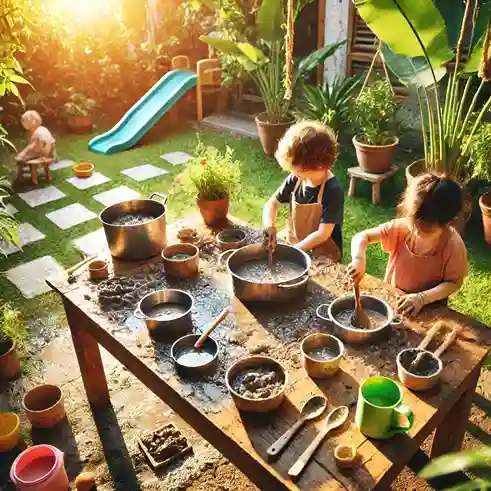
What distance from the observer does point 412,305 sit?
2277mm

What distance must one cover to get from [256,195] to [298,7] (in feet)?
7.70

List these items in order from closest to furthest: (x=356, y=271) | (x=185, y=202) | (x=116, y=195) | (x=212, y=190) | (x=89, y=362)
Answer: (x=356, y=271) < (x=89, y=362) < (x=212, y=190) < (x=185, y=202) < (x=116, y=195)

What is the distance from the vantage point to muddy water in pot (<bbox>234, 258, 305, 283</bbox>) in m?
2.49

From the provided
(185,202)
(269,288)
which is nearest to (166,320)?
(269,288)

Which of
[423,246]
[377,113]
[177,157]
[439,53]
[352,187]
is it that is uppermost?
[439,53]

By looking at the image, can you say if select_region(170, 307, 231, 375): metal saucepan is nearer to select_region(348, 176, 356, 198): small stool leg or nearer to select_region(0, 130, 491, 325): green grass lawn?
select_region(0, 130, 491, 325): green grass lawn

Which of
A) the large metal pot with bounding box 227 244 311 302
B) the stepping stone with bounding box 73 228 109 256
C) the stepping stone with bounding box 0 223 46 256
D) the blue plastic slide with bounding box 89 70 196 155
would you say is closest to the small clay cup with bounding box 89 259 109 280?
the large metal pot with bounding box 227 244 311 302

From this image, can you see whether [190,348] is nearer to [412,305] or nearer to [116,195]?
[412,305]

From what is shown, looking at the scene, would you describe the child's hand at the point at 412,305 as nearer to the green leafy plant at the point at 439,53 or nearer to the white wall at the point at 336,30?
the green leafy plant at the point at 439,53

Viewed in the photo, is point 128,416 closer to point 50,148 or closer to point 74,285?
point 74,285

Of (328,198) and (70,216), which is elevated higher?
(328,198)

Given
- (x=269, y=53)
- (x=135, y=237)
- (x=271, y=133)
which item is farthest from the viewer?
(x=269, y=53)

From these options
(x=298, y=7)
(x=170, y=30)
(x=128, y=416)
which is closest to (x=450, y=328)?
(x=128, y=416)

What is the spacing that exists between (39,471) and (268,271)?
1.54 meters
